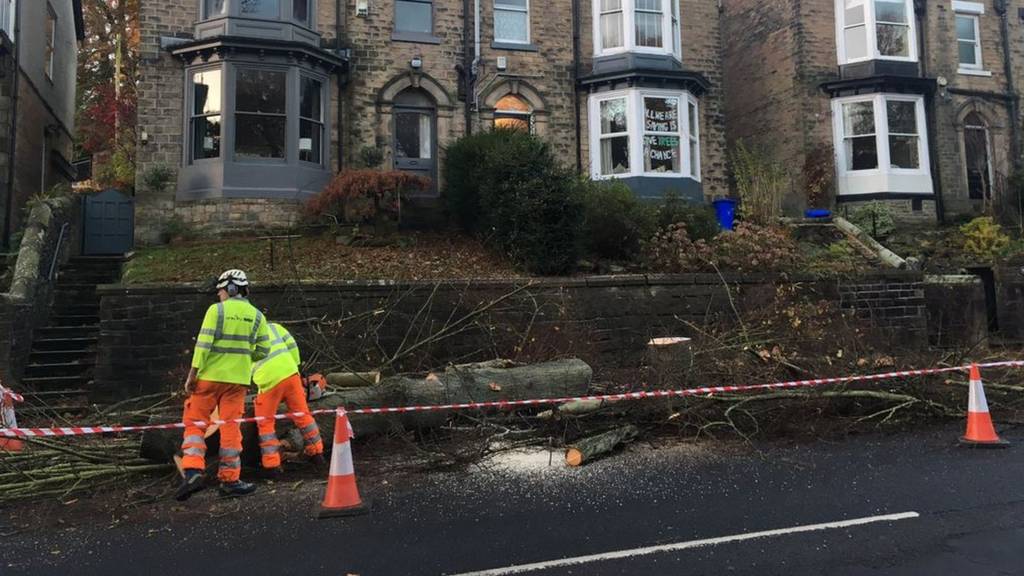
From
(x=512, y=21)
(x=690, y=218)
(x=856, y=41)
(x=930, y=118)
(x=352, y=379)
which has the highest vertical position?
(x=856, y=41)

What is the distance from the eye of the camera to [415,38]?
15555 mm

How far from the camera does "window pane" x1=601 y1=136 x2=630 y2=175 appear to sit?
53.6 ft

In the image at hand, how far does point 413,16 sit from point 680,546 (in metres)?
14.9

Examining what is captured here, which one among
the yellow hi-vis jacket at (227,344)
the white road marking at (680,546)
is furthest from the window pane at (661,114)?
the white road marking at (680,546)

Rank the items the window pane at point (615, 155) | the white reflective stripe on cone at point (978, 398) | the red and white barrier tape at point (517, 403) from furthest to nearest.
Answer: the window pane at point (615, 155) < the white reflective stripe on cone at point (978, 398) < the red and white barrier tape at point (517, 403)

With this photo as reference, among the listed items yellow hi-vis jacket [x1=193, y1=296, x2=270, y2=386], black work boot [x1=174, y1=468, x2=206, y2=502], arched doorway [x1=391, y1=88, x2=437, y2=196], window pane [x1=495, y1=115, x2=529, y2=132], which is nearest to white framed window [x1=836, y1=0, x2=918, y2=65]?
window pane [x1=495, y1=115, x2=529, y2=132]

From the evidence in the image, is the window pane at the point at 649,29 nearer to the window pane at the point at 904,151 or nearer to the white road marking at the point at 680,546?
the window pane at the point at 904,151

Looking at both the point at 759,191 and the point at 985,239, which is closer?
the point at 985,239

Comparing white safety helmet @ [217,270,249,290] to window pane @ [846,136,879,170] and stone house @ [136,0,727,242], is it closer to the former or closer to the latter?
stone house @ [136,0,727,242]

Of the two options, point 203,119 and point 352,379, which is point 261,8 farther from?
point 352,379

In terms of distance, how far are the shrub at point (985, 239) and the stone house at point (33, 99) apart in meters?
21.3

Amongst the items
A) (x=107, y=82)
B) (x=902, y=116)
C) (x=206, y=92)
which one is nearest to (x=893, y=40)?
(x=902, y=116)

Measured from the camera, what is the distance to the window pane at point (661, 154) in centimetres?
1623

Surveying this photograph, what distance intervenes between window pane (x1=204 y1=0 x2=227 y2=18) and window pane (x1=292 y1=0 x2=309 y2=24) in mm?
1527
